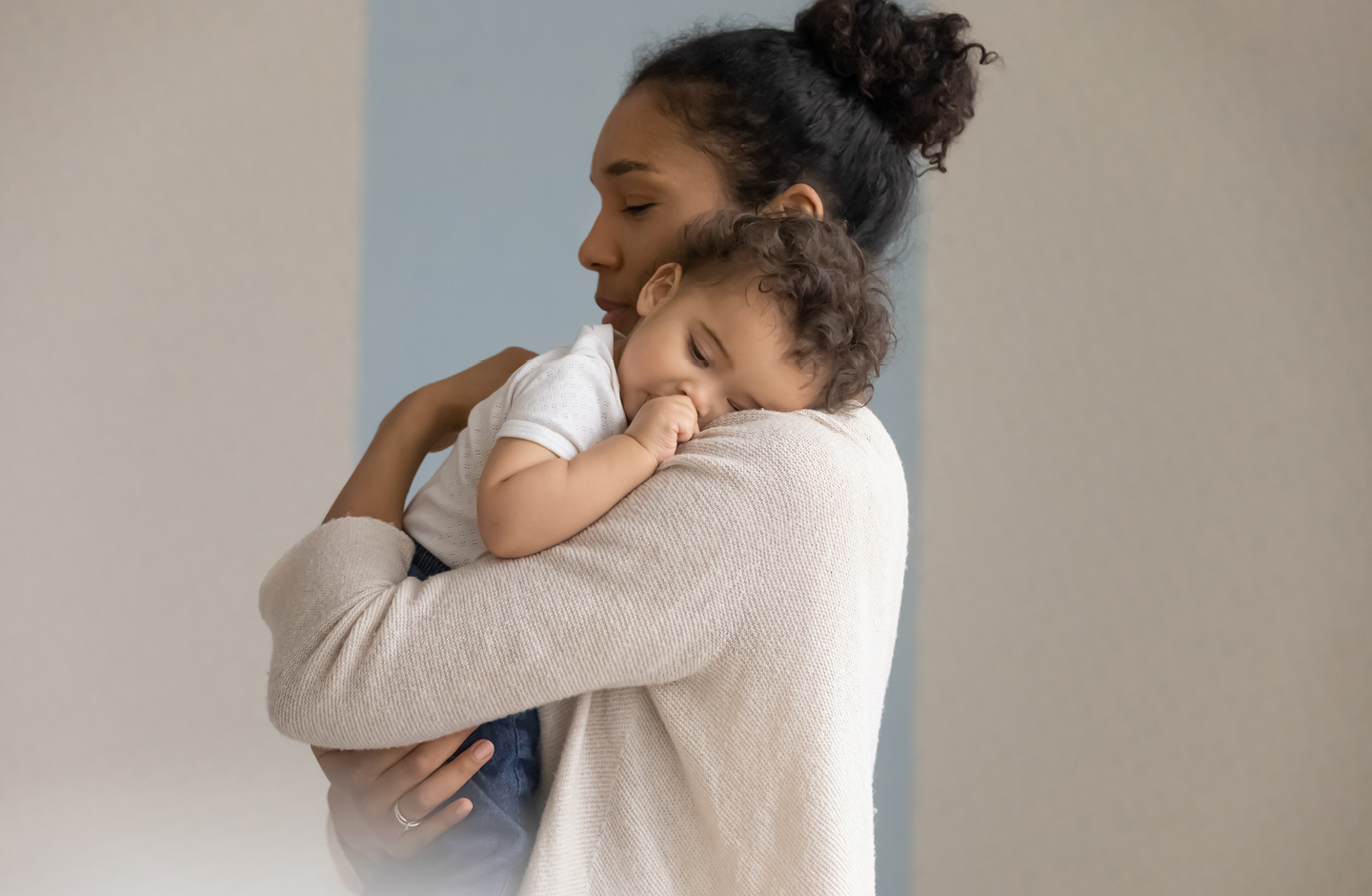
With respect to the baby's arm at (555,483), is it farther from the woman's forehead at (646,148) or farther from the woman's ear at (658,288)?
the woman's forehead at (646,148)

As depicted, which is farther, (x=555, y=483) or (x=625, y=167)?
(x=625, y=167)

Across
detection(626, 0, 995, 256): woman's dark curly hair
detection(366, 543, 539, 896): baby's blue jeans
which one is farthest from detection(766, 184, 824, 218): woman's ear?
detection(366, 543, 539, 896): baby's blue jeans

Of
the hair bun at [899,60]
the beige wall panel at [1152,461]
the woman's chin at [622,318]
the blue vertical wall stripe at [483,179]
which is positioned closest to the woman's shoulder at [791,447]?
the woman's chin at [622,318]

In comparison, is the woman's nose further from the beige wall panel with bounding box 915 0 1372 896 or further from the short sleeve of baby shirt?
the beige wall panel with bounding box 915 0 1372 896

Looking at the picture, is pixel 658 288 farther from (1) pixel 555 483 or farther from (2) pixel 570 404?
(1) pixel 555 483

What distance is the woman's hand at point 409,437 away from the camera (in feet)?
Result: 3.25

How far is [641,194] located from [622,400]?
27 centimetres

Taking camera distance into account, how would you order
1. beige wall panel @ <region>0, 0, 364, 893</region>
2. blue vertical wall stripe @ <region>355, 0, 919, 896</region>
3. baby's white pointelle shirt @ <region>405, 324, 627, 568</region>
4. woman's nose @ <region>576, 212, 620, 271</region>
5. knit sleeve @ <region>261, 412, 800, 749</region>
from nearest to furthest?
knit sleeve @ <region>261, 412, 800, 749</region>
baby's white pointelle shirt @ <region>405, 324, 627, 568</region>
woman's nose @ <region>576, 212, 620, 271</region>
beige wall panel @ <region>0, 0, 364, 893</region>
blue vertical wall stripe @ <region>355, 0, 919, 896</region>

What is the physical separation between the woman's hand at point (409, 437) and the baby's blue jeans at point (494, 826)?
0.27m

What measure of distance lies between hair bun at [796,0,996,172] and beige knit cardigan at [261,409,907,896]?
0.51 m

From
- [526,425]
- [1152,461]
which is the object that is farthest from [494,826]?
[1152,461]

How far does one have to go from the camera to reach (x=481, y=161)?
7.34ft

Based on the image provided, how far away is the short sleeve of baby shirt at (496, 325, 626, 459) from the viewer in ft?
2.65

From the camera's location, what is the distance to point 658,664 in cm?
73
